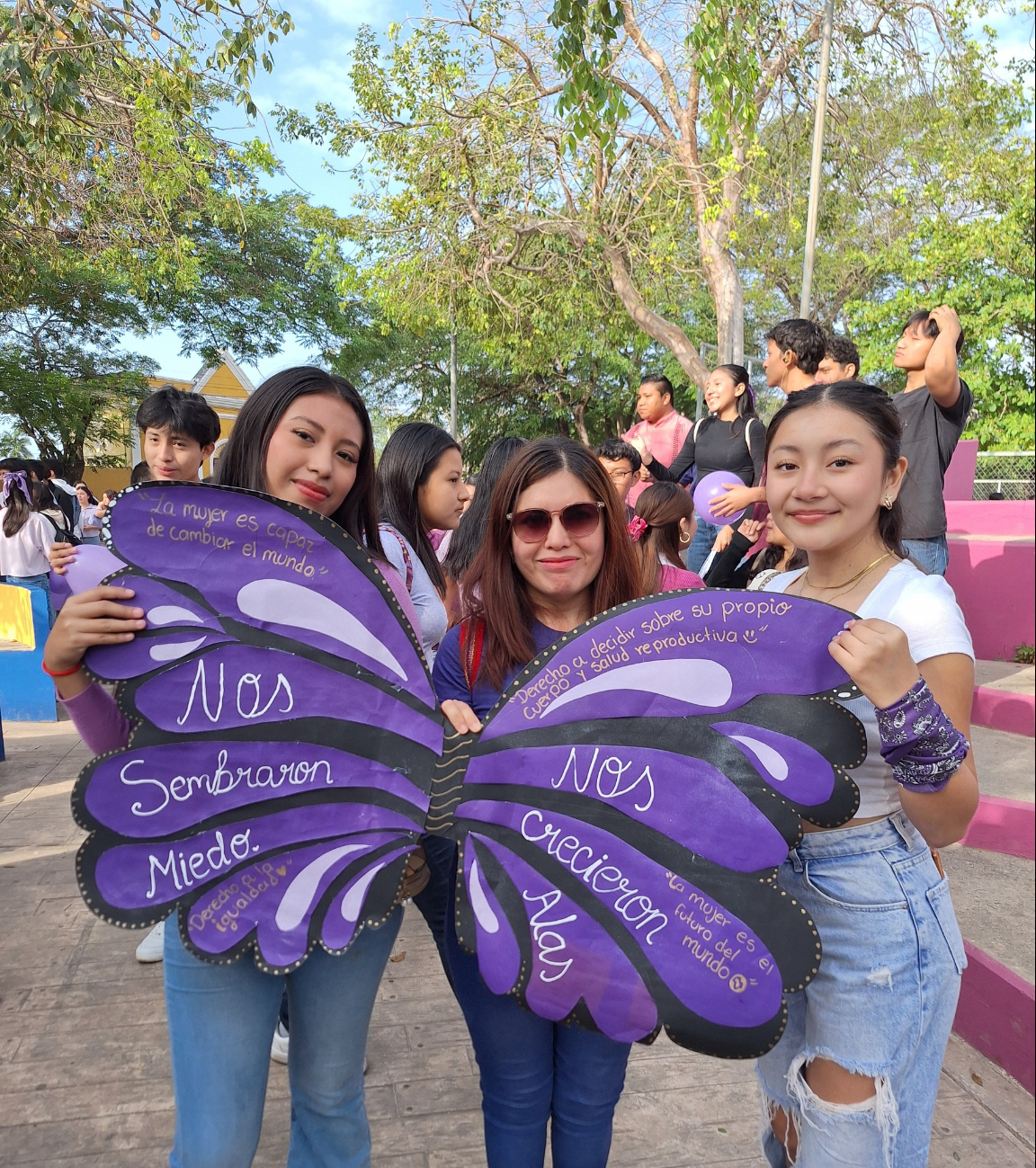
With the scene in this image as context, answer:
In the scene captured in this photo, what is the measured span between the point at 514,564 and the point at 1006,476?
13.3m

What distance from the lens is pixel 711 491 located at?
4102 millimetres

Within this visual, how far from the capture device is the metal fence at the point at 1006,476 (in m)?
12.1

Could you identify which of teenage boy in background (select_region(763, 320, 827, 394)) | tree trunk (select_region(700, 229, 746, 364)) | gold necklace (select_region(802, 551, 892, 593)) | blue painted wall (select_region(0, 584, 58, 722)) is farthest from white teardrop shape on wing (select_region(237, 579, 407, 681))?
tree trunk (select_region(700, 229, 746, 364))

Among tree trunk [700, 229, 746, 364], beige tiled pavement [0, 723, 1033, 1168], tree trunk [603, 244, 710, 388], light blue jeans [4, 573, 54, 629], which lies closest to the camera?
beige tiled pavement [0, 723, 1033, 1168]

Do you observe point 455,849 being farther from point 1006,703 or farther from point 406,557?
point 1006,703

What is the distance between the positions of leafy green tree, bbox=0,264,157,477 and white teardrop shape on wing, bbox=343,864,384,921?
18379 millimetres

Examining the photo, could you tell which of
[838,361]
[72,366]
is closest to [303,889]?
[838,361]

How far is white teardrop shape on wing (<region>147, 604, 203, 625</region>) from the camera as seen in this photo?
4.62 ft

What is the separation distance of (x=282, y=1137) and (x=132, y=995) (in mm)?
940

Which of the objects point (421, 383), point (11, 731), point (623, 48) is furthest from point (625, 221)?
A: point (421, 383)

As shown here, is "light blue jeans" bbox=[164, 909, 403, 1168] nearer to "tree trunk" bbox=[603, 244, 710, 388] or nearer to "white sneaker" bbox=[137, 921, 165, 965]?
"white sneaker" bbox=[137, 921, 165, 965]

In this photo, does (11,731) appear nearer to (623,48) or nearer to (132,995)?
(132,995)

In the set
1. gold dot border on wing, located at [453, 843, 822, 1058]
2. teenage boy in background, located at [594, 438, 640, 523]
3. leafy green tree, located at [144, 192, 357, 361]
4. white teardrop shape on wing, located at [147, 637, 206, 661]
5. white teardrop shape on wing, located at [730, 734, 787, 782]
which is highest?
leafy green tree, located at [144, 192, 357, 361]

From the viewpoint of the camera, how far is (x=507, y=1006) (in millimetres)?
1519
